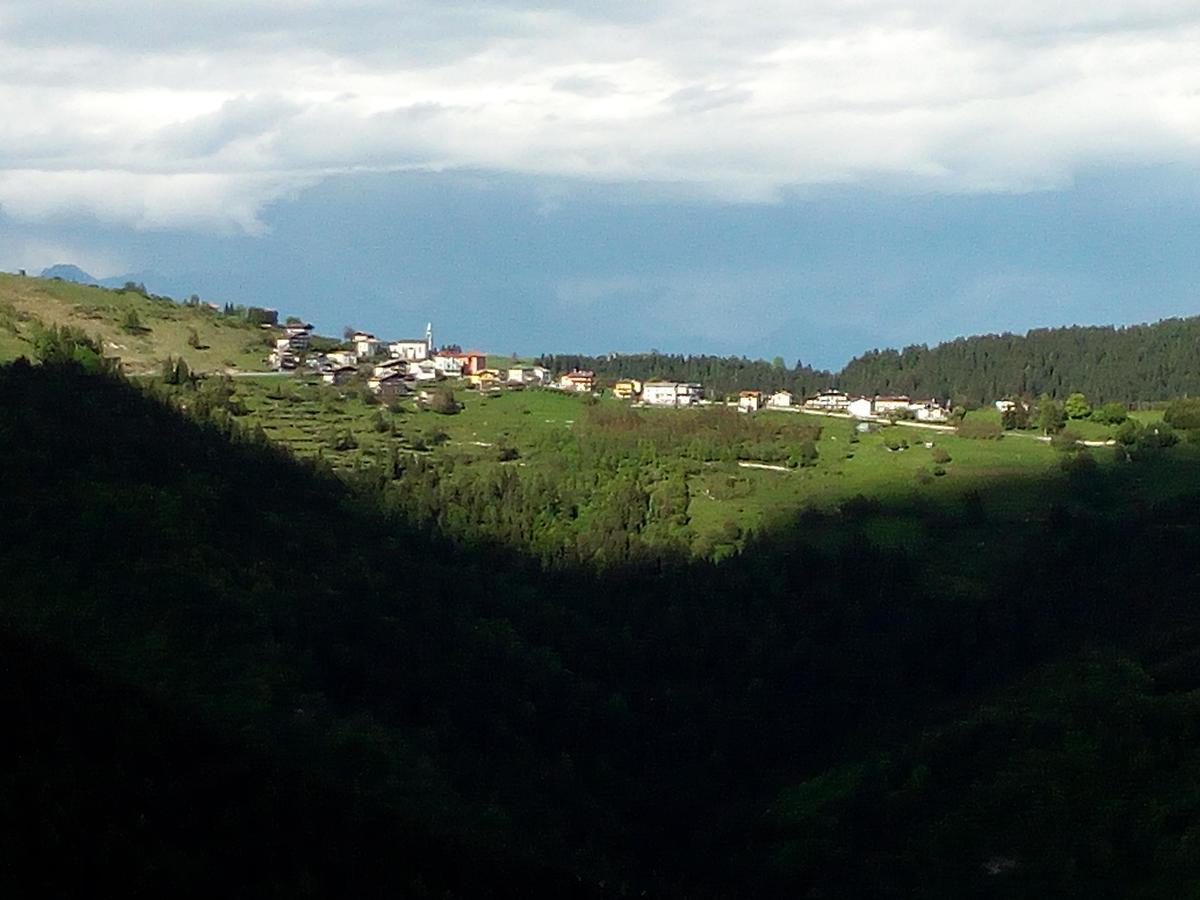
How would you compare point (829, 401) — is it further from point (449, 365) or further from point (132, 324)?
point (132, 324)

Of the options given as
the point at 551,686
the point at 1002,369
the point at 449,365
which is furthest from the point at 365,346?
the point at 551,686

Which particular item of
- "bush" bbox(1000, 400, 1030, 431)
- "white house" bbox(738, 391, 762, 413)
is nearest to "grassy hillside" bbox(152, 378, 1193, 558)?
"bush" bbox(1000, 400, 1030, 431)

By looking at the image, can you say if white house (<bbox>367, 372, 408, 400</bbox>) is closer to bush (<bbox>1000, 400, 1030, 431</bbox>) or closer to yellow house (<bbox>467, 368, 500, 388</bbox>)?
yellow house (<bbox>467, 368, 500, 388</bbox>)

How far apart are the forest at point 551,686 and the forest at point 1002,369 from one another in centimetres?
6109

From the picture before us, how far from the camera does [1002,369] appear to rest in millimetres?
136875

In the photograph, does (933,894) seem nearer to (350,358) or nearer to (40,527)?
(40,527)

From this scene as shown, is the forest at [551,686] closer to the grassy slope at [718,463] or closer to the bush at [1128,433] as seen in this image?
the grassy slope at [718,463]

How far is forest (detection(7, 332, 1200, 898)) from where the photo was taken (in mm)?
22469

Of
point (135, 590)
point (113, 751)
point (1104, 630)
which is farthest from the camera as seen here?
point (1104, 630)

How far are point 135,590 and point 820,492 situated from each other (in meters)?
40.2

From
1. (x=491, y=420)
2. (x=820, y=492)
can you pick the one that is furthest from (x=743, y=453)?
(x=491, y=420)

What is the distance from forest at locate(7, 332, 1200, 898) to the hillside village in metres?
28.5

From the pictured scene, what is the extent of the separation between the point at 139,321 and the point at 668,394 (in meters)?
36.8

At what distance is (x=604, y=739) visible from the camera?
4697 centimetres
